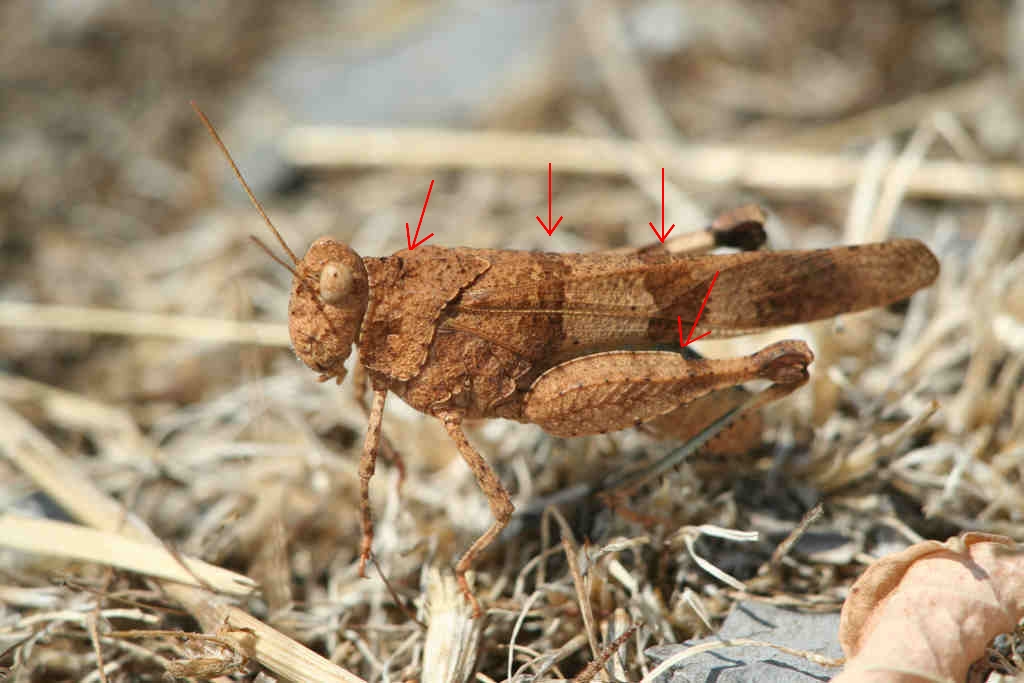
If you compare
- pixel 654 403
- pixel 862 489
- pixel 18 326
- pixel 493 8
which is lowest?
pixel 862 489

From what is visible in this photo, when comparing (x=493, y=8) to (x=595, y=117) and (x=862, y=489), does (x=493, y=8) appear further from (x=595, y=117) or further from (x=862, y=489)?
(x=862, y=489)

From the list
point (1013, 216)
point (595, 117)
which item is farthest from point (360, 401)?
point (1013, 216)

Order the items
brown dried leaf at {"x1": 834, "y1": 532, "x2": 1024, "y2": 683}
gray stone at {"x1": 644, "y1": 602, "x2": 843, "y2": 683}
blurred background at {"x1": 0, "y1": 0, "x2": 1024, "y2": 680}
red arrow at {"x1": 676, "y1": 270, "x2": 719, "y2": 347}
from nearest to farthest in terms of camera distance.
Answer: brown dried leaf at {"x1": 834, "y1": 532, "x2": 1024, "y2": 683} < gray stone at {"x1": 644, "y1": 602, "x2": 843, "y2": 683} < red arrow at {"x1": 676, "y1": 270, "x2": 719, "y2": 347} < blurred background at {"x1": 0, "y1": 0, "x2": 1024, "y2": 680}

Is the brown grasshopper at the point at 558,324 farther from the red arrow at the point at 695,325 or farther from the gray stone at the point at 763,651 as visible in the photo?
the gray stone at the point at 763,651

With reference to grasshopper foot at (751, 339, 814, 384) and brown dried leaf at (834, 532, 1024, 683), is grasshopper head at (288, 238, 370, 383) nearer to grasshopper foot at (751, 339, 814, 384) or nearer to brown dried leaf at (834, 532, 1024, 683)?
grasshopper foot at (751, 339, 814, 384)

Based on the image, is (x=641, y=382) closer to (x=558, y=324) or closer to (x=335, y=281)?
(x=558, y=324)

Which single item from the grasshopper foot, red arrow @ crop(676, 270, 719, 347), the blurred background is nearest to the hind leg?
the grasshopper foot

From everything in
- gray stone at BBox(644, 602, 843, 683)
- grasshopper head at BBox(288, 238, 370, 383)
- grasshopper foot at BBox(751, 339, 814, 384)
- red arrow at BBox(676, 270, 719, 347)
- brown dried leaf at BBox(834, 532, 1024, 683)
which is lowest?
gray stone at BBox(644, 602, 843, 683)

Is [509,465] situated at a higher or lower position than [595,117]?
lower

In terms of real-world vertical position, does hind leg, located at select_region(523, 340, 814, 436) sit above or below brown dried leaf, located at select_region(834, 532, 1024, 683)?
above
